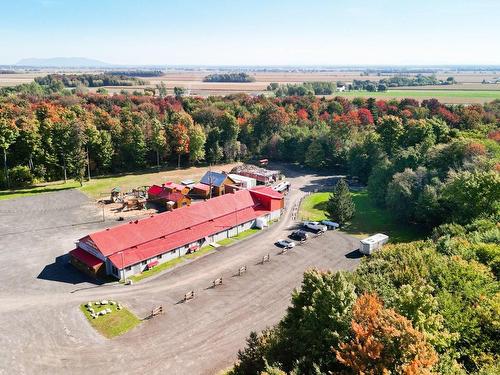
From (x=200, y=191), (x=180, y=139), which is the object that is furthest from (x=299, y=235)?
(x=180, y=139)

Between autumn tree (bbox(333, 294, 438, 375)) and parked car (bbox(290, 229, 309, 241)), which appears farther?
parked car (bbox(290, 229, 309, 241))

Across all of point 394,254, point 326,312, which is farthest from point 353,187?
point 326,312

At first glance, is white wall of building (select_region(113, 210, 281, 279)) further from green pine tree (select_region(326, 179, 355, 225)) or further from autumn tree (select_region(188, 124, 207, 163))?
autumn tree (select_region(188, 124, 207, 163))

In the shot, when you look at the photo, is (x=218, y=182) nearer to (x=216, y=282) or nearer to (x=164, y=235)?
(x=164, y=235)

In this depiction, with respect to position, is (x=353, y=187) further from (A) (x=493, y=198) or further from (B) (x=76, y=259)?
(B) (x=76, y=259)

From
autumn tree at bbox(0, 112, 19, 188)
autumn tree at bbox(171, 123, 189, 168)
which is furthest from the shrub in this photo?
autumn tree at bbox(171, 123, 189, 168)

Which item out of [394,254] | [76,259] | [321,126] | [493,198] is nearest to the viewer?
[394,254]
